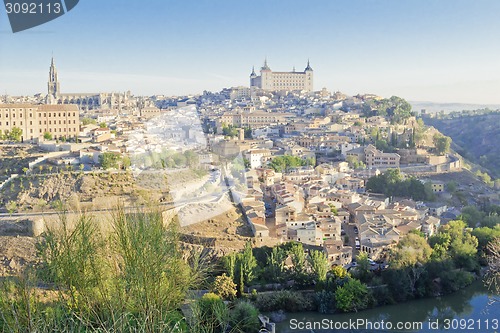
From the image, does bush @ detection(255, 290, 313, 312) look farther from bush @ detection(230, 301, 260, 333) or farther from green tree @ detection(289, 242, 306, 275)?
bush @ detection(230, 301, 260, 333)

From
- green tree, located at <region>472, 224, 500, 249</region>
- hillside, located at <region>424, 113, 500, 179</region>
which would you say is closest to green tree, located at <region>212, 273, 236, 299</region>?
green tree, located at <region>472, 224, 500, 249</region>

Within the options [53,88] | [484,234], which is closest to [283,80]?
[53,88]

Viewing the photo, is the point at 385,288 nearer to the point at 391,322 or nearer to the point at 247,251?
the point at 391,322

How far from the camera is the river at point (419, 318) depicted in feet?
16.6

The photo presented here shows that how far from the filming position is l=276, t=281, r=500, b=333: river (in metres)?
5.07

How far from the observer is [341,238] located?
6.95 metres

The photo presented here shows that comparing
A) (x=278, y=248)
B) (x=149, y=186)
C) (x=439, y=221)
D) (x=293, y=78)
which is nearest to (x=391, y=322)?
(x=278, y=248)

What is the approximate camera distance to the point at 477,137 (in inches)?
709

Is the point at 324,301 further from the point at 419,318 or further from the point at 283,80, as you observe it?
the point at 283,80

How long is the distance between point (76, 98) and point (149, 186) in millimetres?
15212

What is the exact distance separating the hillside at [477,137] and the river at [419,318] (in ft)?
25.6

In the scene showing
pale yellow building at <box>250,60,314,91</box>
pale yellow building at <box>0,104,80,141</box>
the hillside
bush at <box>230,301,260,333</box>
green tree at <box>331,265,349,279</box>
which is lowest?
bush at <box>230,301,260,333</box>

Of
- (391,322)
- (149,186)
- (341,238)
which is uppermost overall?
(149,186)

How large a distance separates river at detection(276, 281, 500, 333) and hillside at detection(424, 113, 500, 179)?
781 cm
